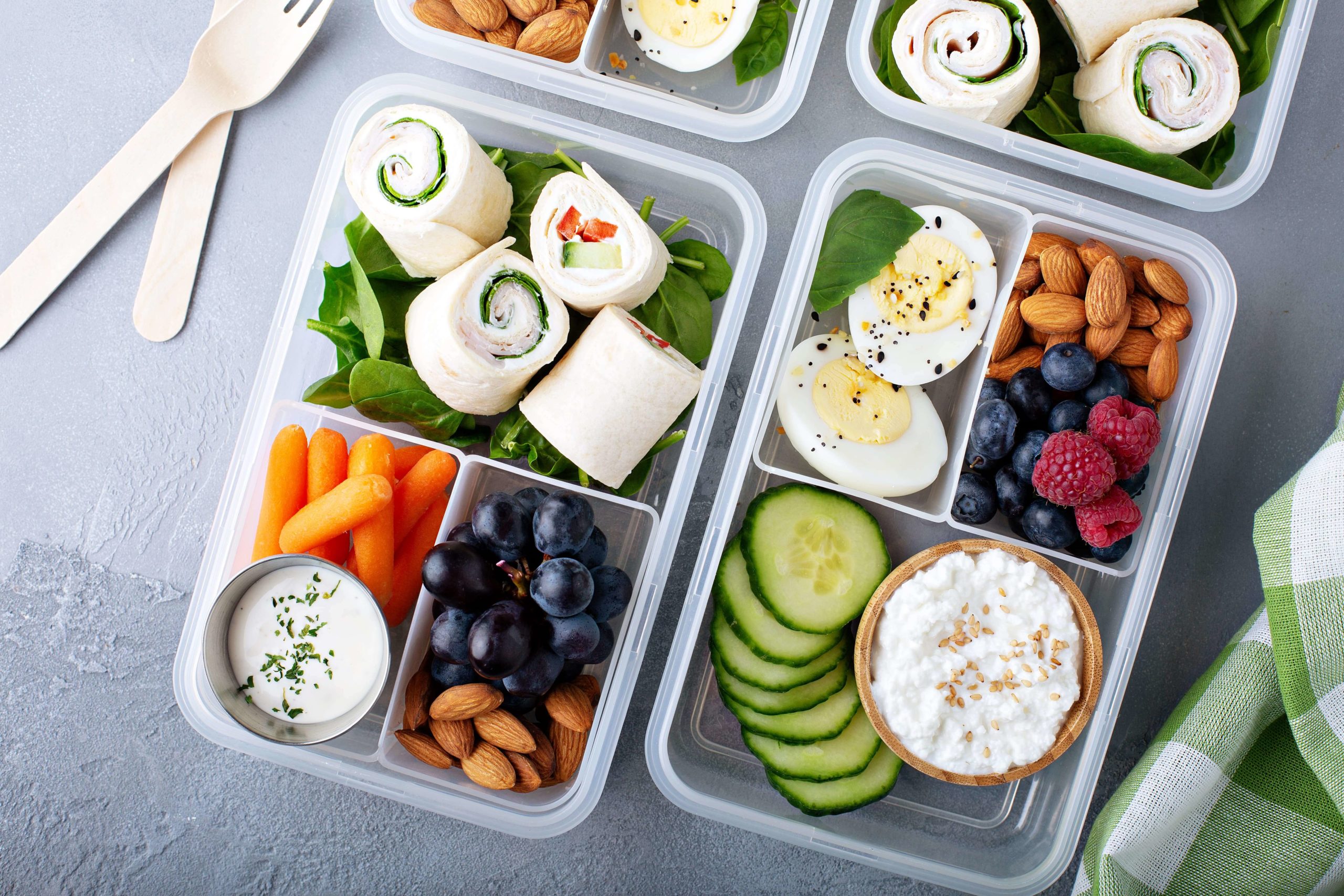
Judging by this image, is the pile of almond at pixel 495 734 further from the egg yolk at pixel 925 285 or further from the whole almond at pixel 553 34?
the whole almond at pixel 553 34

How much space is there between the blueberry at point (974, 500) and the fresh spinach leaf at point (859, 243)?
331 millimetres

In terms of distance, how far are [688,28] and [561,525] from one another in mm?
795

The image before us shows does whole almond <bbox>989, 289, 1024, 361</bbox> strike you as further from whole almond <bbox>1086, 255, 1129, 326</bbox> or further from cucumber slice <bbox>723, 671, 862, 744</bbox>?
cucumber slice <bbox>723, 671, 862, 744</bbox>

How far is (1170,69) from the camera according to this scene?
3.80 feet

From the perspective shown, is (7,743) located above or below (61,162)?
below

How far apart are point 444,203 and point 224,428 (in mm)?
565

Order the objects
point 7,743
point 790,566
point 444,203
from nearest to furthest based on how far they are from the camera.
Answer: point 444,203, point 790,566, point 7,743

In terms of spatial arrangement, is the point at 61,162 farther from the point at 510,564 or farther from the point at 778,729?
the point at 778,729

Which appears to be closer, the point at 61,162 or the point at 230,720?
the point at 230,720

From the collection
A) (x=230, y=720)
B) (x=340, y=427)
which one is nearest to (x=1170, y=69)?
(x=340, y=427)

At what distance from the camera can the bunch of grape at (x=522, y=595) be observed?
3.27ft

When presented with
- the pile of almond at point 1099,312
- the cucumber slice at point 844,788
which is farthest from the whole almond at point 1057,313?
the cucumber slice at point 844,788

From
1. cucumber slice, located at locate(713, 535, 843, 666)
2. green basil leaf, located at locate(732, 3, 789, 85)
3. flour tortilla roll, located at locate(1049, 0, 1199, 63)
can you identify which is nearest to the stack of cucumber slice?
cucumber slice, located at locate(713, 535, 843, 666)

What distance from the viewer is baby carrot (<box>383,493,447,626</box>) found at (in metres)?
1.14
